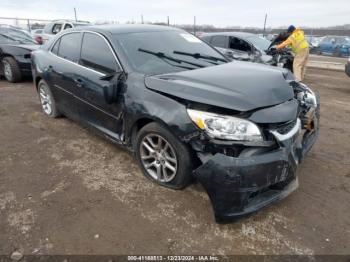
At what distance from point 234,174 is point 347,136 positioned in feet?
10.5

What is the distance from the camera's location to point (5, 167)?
3.45 meters

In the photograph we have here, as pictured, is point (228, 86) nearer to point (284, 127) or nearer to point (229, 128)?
point (229, 128)

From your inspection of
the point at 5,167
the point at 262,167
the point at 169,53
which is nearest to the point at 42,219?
the point at 5,167

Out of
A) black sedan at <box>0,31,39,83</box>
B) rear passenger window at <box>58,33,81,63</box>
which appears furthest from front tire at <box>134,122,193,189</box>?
black sedan at <box>0,31,39,83</box>

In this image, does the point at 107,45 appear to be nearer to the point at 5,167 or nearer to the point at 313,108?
the point at 5,167

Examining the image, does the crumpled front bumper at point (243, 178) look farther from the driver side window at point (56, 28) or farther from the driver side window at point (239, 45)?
the driver side window at point (56, 28)

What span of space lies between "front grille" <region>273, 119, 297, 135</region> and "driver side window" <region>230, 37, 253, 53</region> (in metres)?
6.48

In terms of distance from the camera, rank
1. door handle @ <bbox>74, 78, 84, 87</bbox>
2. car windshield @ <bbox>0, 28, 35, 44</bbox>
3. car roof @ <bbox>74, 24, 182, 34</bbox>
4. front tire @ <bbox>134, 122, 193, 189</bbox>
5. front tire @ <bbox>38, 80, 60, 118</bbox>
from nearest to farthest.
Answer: front tire @ <bbox>134, 122, 193, 189</bbox>, car roof @ <bbox>74, 24, 182, 34</bbox>, door handle @ <bbox>74, 78, 84, 87</bbox>, front tire @ <bbox>38, 80, 60, 118</bbox>, car windshield @ <bbox>0, 28, 35, 44</bbox>

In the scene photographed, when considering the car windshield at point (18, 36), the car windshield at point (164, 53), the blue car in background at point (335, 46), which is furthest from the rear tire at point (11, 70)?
the blue car in background at point (335, 46)

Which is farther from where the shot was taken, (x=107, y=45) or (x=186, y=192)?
(x=107, y=45)

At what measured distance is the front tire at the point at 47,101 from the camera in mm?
4762

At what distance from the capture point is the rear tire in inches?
292

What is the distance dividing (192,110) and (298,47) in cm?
706

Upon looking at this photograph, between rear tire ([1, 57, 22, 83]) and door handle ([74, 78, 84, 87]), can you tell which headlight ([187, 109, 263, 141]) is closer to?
door handle ([74, 78, 84, 87])
